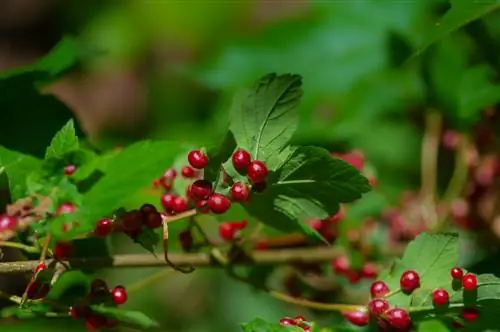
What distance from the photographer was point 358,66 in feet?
5.52

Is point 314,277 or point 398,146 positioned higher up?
point 398,146

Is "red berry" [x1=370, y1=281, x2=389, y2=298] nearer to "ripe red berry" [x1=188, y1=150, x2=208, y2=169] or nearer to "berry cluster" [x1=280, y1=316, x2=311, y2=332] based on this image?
"berry cluster" [x1=280, y1=316, x2=311, y2=332]

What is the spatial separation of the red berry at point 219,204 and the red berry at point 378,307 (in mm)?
183

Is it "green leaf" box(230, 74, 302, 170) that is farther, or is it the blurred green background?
the blurred green background

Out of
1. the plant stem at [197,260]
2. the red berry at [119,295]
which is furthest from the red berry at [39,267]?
the red berry at [119,295]

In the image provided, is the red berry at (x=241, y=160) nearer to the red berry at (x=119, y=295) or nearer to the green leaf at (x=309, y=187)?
the green leaf at (x=309, y=187)

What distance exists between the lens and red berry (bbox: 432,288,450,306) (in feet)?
3.02

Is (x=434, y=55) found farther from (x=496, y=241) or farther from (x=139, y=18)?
(x=139, y=18)

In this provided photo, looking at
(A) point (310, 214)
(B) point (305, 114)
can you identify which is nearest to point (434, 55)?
(B) point (305, 114)

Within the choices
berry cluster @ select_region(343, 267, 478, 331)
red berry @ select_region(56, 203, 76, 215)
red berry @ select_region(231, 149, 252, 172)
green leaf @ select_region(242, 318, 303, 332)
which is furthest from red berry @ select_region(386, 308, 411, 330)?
red berry @ select_region(56, 203, 76, 215)

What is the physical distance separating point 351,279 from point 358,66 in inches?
20.0

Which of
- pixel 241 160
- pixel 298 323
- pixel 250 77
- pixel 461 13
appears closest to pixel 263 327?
pixel 298 323

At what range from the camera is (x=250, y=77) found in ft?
5.50

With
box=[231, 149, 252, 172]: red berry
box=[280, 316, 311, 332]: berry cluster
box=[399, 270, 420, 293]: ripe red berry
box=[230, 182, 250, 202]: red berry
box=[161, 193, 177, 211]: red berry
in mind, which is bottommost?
box=[280, 316, 311, 332]: berry cluster
